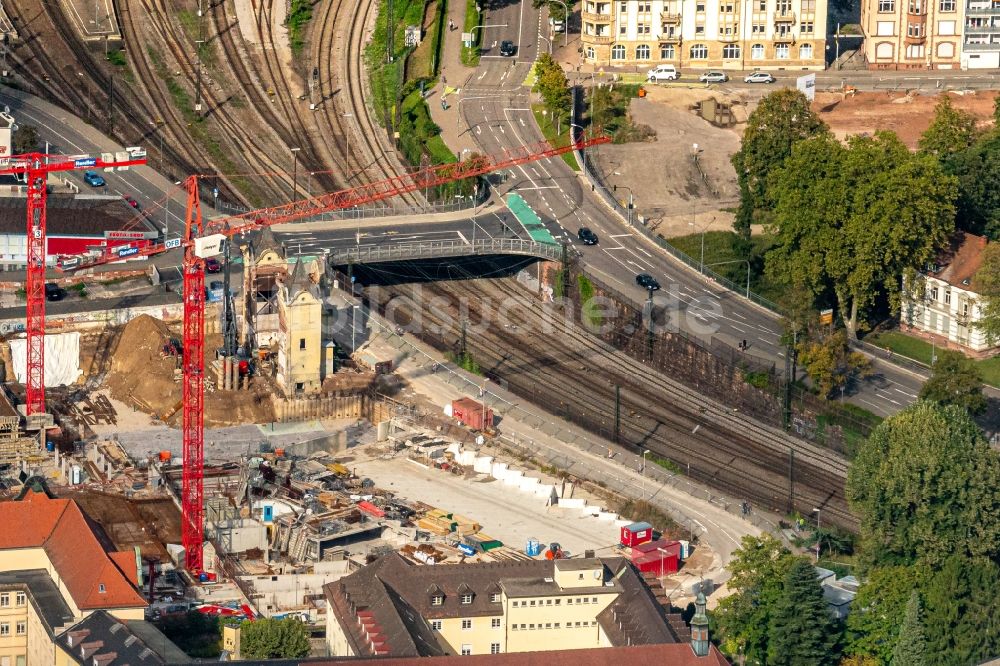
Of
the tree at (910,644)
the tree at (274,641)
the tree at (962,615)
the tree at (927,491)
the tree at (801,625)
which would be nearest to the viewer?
the tree at (274,641)

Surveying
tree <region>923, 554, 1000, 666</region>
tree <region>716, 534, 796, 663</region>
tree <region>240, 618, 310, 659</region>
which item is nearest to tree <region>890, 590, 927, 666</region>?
tree <region>923, 554, 1000, 666</region>

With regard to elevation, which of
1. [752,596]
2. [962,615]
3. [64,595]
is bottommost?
[962,615]

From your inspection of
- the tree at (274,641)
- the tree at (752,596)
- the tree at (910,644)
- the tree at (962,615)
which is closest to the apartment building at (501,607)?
the tree at (274,641)

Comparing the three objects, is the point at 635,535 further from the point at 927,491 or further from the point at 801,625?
the point at 927,491

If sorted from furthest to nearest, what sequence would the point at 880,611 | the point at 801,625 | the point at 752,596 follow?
the point at 752,596, the point at 880,611, the point at 801,625

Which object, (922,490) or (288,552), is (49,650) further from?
(922,490)

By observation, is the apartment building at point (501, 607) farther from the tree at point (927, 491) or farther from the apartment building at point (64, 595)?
the tree at point (927, 491)

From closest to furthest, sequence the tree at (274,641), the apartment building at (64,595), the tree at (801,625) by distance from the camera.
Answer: the apartment building at (64,595) < the tree at (274,641) < the tree at (801,625)

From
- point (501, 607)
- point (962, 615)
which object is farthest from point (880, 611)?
point (501, 607)
